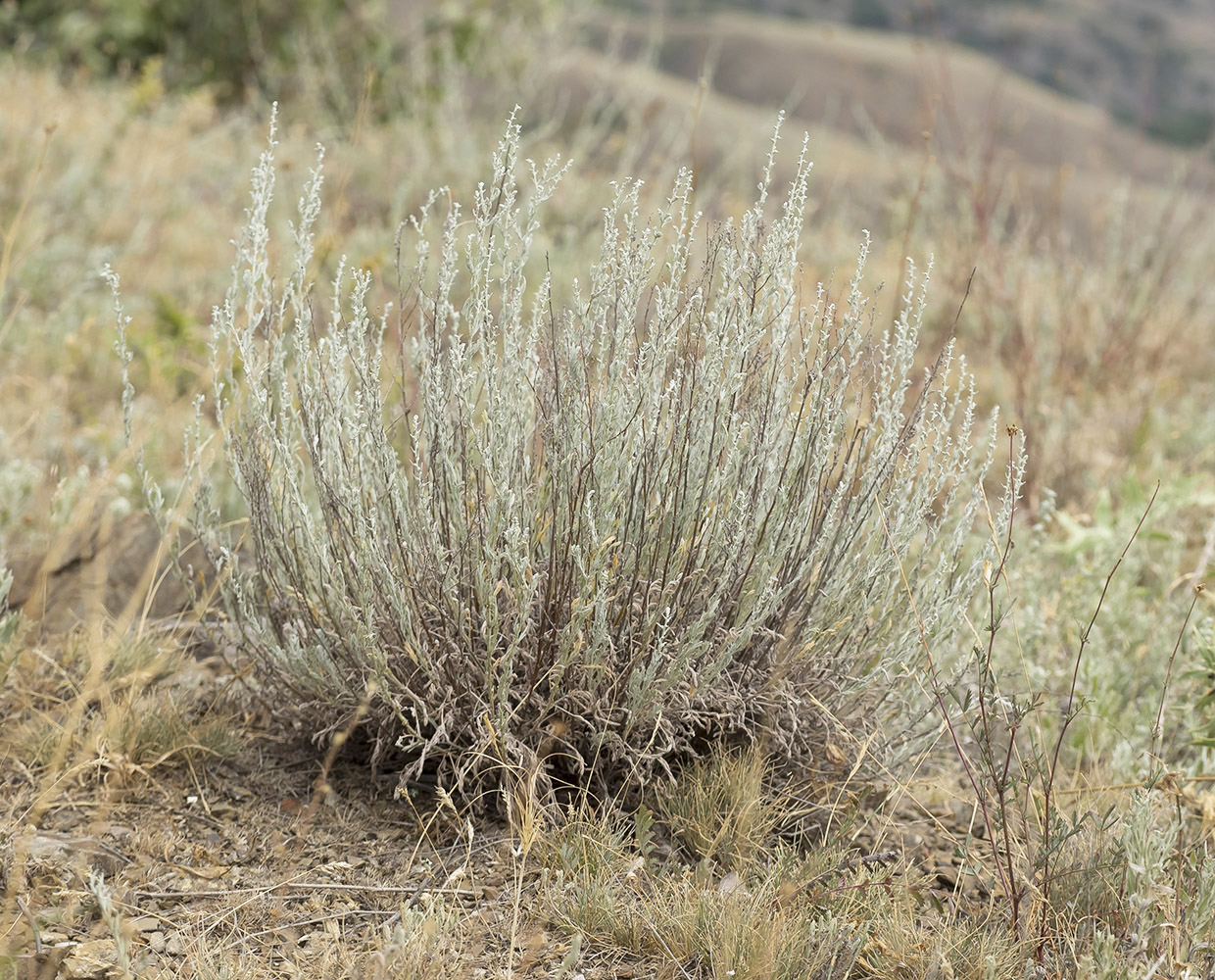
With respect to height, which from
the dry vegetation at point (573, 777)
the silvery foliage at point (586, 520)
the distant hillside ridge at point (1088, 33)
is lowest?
the dry vegetation at point (573, 777)

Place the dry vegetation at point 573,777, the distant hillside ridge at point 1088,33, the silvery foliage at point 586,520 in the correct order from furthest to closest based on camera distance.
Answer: the distant hillside ridge at point 1088,33 → the silvery foliage at point 586,520 → the dry vegetation at point 573,777

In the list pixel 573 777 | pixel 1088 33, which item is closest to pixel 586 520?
pixel 573 777

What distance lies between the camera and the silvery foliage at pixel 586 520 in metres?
2.00

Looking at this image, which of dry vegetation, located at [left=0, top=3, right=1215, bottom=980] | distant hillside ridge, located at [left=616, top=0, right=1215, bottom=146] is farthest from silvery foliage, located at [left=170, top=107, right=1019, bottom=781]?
distant hillside ridge, located at [left=616, top=0, right=1215, bottom=146]

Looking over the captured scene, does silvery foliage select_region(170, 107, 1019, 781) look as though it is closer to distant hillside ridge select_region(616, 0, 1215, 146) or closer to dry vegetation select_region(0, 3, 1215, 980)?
dry vegetation select_region(0, 3, 1215, 980)

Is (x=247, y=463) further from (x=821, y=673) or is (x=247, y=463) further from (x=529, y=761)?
(x=821, y=673)

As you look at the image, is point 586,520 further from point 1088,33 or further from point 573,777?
point 1088,33

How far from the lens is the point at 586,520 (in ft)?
6.72

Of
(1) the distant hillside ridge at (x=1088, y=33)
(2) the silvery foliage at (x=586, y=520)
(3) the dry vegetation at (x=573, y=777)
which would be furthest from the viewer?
(1) the distant hillside ridge at (x=1088, y=33)

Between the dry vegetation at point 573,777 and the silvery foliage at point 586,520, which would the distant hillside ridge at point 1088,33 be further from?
the silvery foliage at point 586,520

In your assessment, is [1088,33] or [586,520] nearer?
[586,520]

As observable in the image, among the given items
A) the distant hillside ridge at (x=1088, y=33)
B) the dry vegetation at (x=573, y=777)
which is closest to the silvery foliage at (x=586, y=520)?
the dry vegetation at (x=573, y=777)

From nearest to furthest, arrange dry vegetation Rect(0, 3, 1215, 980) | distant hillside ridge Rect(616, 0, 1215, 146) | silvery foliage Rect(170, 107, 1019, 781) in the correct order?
dry vegetation Rect(0, 3, 1215, 980) → silvery foliage Rect(170, 107, 1019, 781) → distant hillside ridge Rect(616, 0, 1215, 146)

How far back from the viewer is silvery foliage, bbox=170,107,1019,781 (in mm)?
1995
